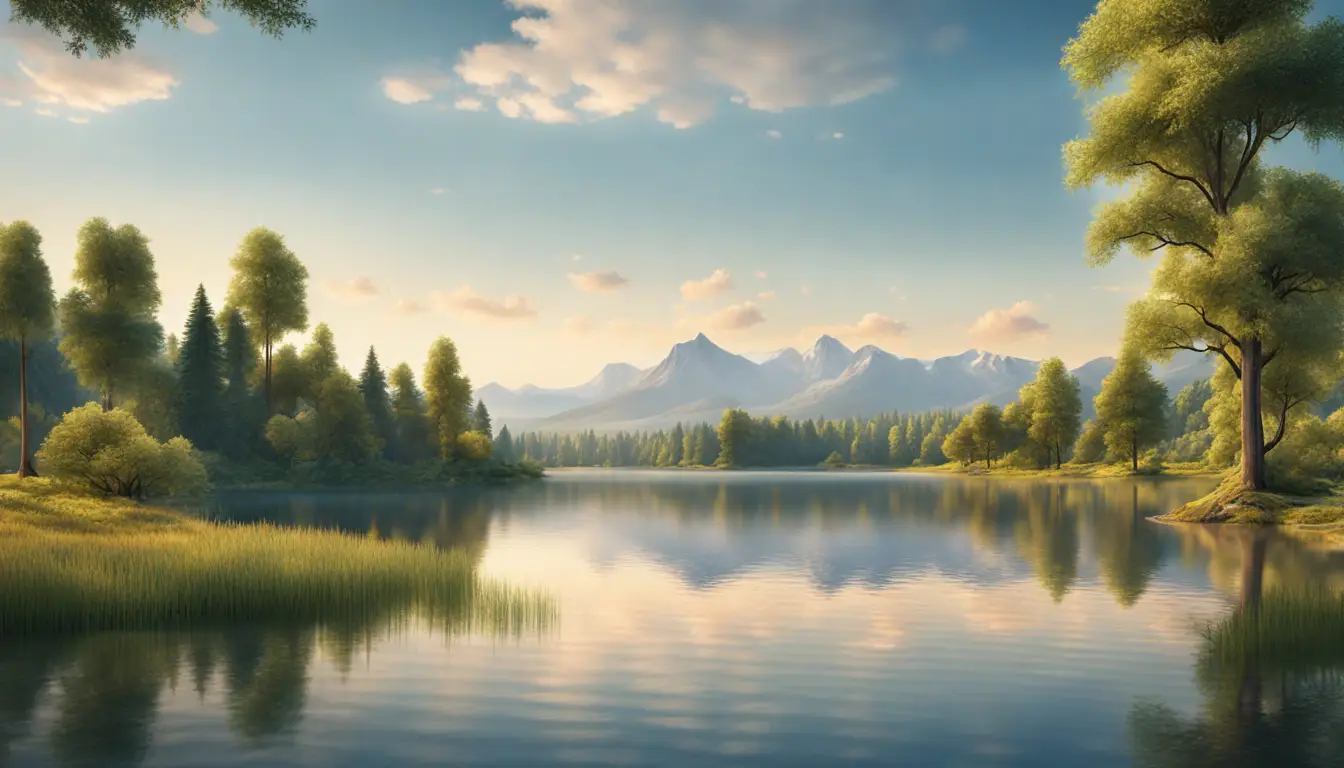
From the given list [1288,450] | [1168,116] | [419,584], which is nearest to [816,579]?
[419,584]

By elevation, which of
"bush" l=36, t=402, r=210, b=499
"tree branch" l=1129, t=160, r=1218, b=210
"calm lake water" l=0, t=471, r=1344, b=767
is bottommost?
"calm lake water" l=0, t=471, r=1344, b=767

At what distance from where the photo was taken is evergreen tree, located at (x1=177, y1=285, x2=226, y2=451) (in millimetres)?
85312

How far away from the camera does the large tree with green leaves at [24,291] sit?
1973 inches

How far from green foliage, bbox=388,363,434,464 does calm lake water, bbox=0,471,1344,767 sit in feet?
266

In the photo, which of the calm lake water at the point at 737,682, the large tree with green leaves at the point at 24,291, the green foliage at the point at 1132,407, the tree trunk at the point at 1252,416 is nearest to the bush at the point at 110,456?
the large tree with green leaves at the point at 24,291

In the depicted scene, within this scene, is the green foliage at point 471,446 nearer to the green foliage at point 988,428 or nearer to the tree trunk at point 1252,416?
the green foliage at point 988,428

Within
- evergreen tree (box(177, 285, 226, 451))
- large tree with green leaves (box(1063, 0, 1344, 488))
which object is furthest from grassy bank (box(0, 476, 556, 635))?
evergreen tree (box(177, 285, 226, 451))

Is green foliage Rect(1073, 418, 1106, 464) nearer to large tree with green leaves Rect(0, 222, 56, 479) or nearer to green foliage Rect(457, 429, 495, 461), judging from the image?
green foliage Rect(457, 429, 495, 461)

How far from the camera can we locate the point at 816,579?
81.7ft

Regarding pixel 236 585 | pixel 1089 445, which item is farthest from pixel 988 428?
pixel 236 585

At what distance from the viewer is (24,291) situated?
50.8 meters

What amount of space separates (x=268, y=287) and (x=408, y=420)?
24423 mm

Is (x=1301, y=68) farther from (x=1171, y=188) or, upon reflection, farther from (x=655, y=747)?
(x=655, y=747)

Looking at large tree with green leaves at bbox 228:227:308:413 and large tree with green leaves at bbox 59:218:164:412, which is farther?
large tree with green leaves at bbox 228:227:308:413
